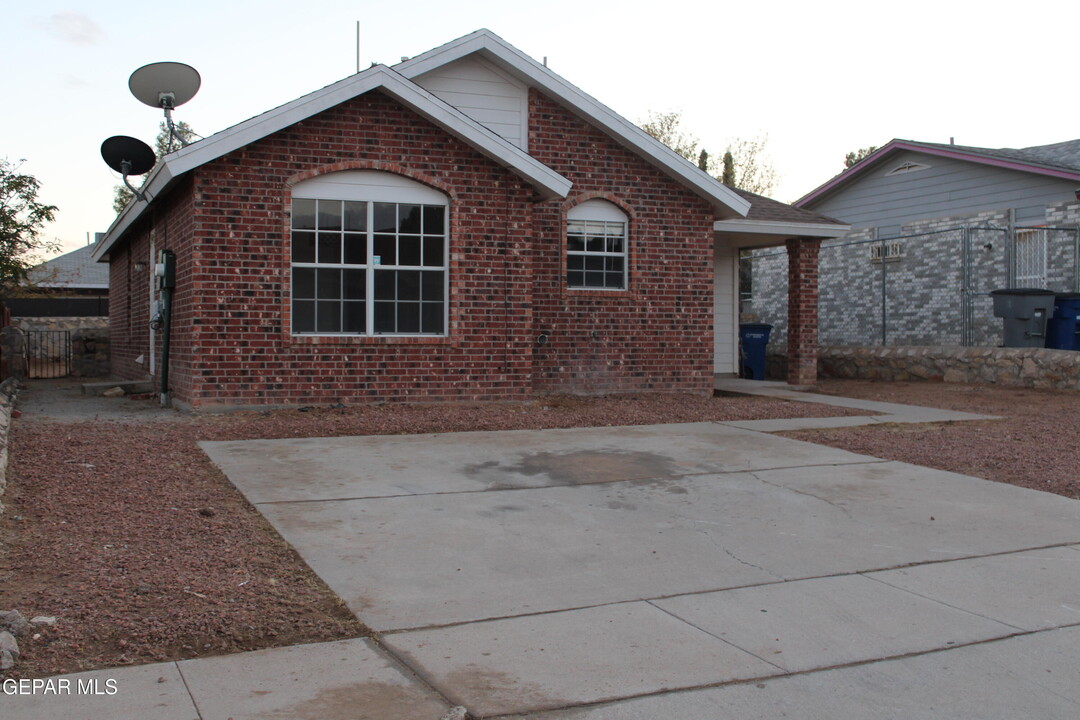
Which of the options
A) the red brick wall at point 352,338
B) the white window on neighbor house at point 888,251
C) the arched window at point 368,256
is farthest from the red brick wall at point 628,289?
the white window on neighbor house at point 888,251

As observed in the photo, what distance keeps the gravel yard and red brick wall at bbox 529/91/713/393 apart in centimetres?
443

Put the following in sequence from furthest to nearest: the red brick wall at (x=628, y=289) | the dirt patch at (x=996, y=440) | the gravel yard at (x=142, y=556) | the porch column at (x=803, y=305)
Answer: the porch column at (x=803, y=305) < the red brick wall at (x=628, y=289) < the dirt patch at (x=996, y=440) < the gravel yard at (x=142, y=556)

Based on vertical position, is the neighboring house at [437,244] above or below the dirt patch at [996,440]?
above

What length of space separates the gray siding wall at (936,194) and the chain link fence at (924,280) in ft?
1.70

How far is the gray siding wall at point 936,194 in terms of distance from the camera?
64.0ft

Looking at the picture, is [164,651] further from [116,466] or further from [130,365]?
[130,365]

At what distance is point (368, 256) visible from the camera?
11.7 metres

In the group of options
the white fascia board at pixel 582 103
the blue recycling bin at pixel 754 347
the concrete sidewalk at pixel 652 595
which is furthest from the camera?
the blue recycling bin at pixel 754 347

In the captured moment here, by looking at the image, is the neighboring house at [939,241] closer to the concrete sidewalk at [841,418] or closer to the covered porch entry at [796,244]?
the covered porch entry at [796,244]

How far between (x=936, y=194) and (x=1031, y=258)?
316 centimetres

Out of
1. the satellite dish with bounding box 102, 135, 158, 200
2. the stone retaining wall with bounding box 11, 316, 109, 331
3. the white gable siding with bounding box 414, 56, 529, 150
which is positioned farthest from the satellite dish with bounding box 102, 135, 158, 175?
the stone retaining wall with bounding box 11, 316, 109, 331

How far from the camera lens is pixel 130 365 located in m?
17.3

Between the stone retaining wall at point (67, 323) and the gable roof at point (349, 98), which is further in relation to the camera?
the stone retaining wall at point (67, 323)

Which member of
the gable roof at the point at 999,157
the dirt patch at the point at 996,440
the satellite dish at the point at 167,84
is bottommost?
the dirt patch at the point at 996,440
